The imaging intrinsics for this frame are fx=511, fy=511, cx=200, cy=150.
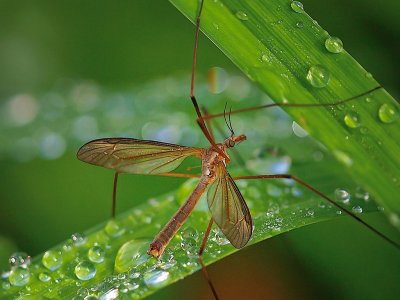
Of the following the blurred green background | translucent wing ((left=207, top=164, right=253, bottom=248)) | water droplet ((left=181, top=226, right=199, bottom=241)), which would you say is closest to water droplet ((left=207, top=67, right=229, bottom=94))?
the blurred green background

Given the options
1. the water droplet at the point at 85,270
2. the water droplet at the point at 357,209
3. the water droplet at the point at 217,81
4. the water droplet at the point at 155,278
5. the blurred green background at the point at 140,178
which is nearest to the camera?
the water droplet at the point at 155,278

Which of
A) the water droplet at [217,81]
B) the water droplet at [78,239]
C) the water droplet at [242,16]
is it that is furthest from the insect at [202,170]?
the water droplet at [217,81]

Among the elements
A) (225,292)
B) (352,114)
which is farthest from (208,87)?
(352,114)

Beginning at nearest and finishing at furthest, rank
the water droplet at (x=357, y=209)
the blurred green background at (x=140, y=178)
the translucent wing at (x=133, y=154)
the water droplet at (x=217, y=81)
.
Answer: the water droplet at (x=357, y=209), the translucent wing at (x=133, y=154), the blurred green background at (x=140, y=178), the water droplet at (x=217, y=81)

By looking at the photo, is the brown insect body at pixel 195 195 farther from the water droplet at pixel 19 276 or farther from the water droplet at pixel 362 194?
the water droplet at pixel 362 194

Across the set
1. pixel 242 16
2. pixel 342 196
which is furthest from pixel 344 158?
pixel 242 16

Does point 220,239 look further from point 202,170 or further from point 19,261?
point 19,261
